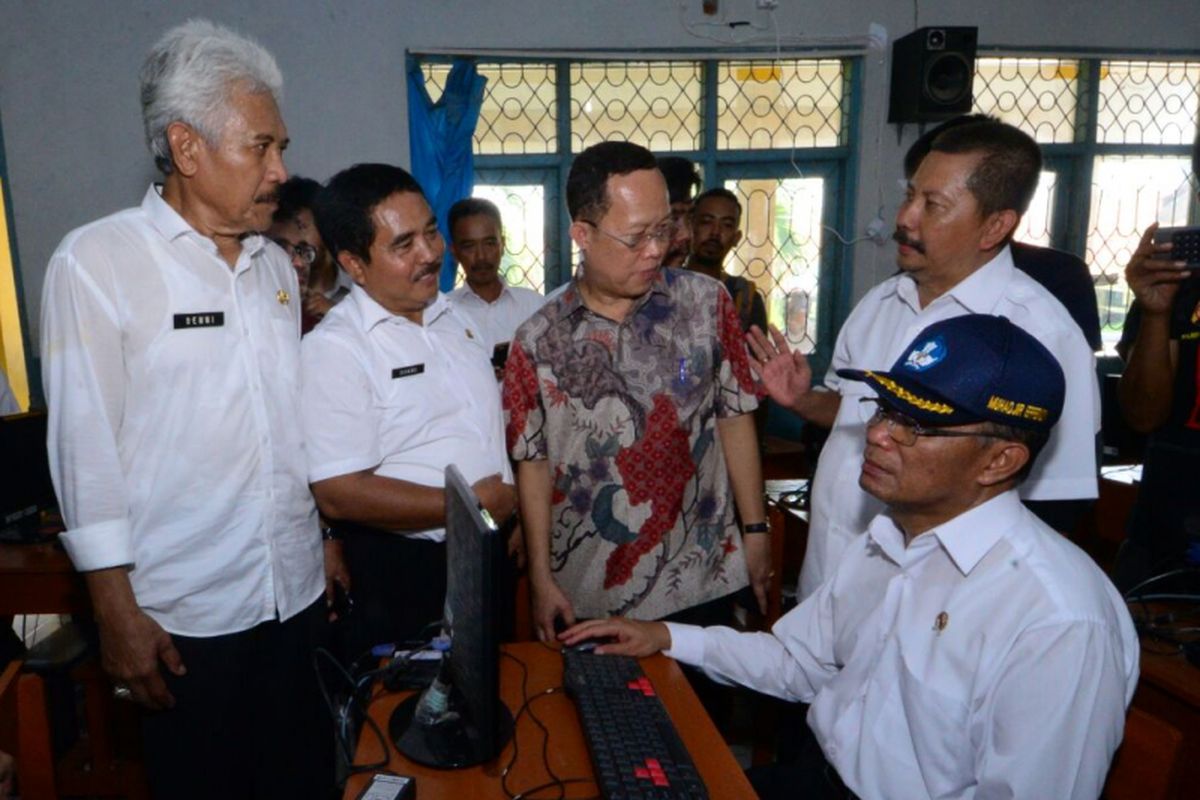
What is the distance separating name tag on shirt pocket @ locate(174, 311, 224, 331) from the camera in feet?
5.00

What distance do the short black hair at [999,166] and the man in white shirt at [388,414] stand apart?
3.85 feet

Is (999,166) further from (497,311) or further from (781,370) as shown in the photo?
(497,311)

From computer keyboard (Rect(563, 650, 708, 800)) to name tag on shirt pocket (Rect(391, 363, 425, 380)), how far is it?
71cm

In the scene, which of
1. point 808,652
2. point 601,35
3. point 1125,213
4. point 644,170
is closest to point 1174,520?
point 808,652

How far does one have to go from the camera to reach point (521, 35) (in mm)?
4379

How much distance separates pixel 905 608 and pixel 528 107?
13.0 ft

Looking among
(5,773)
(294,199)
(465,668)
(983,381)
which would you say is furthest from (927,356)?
(294,199)

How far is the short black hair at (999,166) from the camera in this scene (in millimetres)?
1719

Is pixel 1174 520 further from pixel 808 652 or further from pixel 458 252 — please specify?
pixel 458 252

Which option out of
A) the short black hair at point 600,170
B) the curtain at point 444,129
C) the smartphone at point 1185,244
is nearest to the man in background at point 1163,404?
the smartphone at point 1185,244

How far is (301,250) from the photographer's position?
2.69 metres

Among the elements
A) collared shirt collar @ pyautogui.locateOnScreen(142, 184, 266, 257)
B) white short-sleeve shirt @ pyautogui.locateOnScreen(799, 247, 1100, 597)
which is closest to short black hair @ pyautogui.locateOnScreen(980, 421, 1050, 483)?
white short-sleeve shirt @ pyautogui.locateOnScreen(799, 247, 1100, 597)

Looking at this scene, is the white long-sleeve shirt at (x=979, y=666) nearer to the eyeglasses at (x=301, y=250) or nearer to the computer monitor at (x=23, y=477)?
the eyeglasses at (x=301, y=250)

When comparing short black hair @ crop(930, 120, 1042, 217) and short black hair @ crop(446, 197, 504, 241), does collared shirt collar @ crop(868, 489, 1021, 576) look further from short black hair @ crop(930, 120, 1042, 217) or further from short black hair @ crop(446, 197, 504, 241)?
short black hair @ crop(446, 197, 504, 241)
